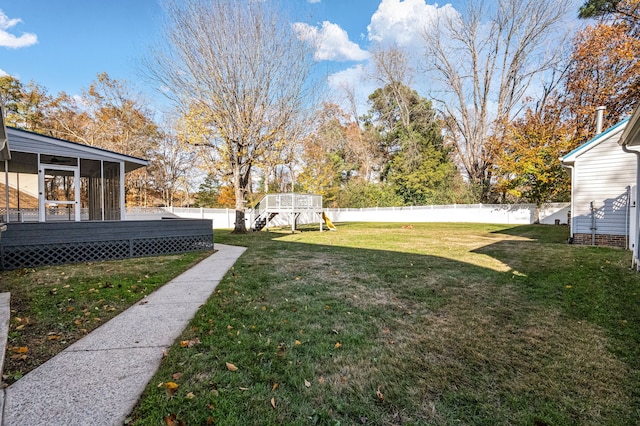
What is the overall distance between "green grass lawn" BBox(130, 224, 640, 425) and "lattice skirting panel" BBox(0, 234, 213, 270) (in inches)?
164

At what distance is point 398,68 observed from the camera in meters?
27.9

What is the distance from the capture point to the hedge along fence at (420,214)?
1888 centimetres

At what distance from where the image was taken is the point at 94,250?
289 inches

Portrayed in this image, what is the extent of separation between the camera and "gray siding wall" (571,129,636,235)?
356 inches

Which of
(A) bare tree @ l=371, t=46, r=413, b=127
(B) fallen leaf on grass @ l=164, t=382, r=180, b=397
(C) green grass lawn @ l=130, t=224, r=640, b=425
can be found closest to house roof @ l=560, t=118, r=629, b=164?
(C) green grass lawn @ l=130, t=224, r=640, b=425

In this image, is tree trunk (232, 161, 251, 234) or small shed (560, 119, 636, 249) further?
tree trunk (232, 161, 251, 234)

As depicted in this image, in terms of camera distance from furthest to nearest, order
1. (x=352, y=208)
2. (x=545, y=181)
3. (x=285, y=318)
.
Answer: (x=352, y=208)
(x=545, y=181)
(x=285, y=318)

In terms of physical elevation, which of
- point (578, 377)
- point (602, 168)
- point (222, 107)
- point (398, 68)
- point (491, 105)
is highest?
point (398, 68)

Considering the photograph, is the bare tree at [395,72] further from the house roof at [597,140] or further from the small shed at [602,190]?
the small shed at [602,190]

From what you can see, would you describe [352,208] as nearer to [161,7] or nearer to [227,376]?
[161,7]

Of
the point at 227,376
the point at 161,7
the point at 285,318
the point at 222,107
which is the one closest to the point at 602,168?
the point at 285,318

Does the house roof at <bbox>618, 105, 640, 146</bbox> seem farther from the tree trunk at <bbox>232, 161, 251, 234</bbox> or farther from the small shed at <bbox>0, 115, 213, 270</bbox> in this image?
the tree trunk at <bbox>232, 161, 251, 234</bbox>

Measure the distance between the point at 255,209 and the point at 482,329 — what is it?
54.6ft

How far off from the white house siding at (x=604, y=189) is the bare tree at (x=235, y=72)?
11078 millimetres
